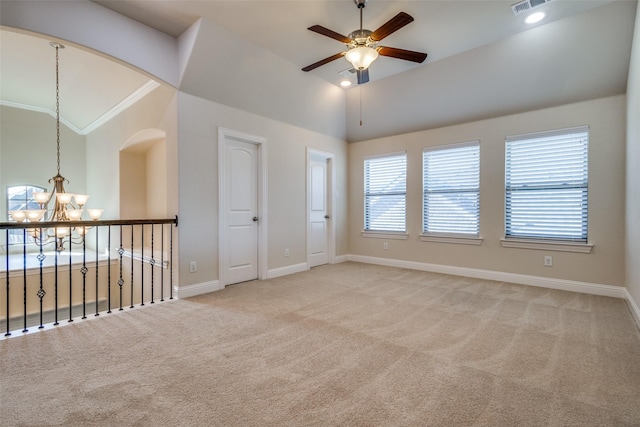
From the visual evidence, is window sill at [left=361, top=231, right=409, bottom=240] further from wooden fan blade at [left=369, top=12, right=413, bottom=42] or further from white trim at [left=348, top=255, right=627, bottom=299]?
wooden fan blade at [left=369, top=12, right=413, bottom=42]

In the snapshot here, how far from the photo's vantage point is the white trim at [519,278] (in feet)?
12.0

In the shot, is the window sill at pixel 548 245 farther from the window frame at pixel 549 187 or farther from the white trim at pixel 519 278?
the white trim at pixel 519 278

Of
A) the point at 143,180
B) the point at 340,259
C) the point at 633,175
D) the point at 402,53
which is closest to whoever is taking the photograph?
the point at 402,53

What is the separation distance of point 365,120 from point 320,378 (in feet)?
15.3

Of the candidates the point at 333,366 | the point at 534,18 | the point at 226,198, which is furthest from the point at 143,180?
the point at 534,18

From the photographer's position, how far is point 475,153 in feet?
15.1

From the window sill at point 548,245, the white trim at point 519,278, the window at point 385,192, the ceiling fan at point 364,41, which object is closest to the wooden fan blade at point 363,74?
the ceiling fan at point 364,41

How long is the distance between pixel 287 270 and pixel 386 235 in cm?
203

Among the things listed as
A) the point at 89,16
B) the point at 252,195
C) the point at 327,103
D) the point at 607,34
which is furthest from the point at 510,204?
Answer: the point at 89,16

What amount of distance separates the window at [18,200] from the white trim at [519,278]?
738cm

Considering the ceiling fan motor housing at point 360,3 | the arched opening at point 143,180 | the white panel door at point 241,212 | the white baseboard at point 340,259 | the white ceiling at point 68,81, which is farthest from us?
the white baseboard at point 340,259

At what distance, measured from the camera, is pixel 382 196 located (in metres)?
5.70

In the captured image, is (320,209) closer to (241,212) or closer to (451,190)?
(241,212)

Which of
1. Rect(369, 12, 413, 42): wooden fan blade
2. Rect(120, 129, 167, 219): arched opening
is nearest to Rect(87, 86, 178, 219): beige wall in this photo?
Rect(120, 129, 167, 219): arched opening
